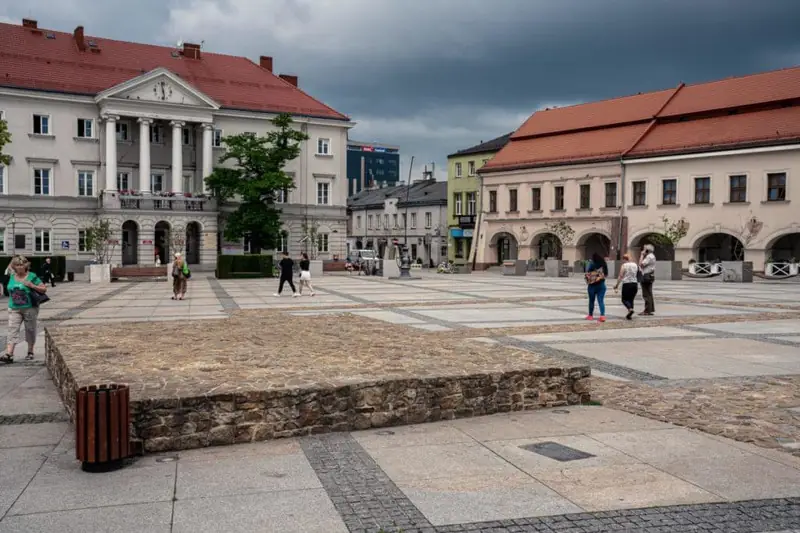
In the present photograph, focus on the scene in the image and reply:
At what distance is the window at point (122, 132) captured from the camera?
57.7 meters

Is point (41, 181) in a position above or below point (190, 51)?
below

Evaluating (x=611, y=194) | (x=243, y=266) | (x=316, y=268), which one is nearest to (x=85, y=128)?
(x=243, y=266)

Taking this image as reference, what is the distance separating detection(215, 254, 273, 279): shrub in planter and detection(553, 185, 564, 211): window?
24769mm

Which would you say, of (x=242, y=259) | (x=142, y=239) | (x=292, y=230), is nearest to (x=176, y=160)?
(x=142, y=239)

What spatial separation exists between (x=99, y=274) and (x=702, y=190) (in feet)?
127

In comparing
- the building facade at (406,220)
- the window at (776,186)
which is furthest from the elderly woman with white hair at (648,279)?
the building facade at (406,220)

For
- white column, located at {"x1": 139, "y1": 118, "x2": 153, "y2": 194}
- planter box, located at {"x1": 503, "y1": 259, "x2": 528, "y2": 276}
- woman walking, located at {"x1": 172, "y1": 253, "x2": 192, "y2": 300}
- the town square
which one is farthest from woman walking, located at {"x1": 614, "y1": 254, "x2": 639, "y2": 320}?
white column, located at {"x1": 139, "y1": 118, "x2": 153, "y2": 194}

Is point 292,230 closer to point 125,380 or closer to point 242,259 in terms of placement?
point 242,259

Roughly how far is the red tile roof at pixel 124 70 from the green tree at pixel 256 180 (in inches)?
229

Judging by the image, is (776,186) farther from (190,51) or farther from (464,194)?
(190,51)

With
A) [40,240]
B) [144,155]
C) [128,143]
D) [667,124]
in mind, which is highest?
[667,124]

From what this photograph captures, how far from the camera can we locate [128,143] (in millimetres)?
58156

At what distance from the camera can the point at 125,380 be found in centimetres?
743

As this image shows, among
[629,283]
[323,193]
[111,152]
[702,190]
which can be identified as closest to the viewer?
[629,283]
